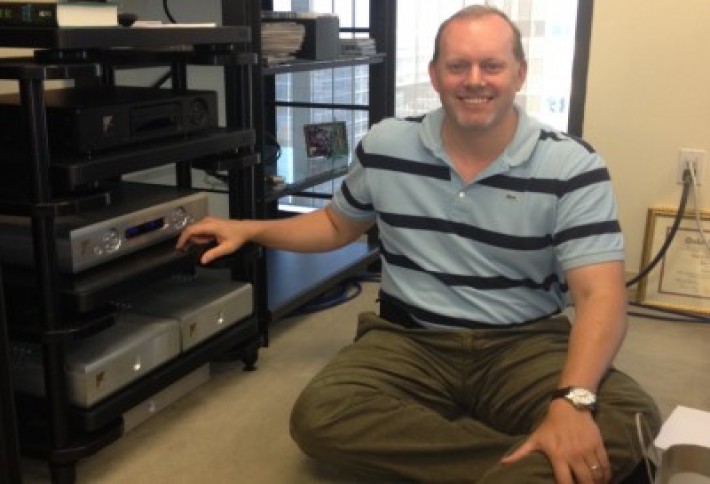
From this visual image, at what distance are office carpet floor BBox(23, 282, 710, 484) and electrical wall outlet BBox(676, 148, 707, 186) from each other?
16.2 inches

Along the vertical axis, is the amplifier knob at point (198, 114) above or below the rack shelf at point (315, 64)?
below

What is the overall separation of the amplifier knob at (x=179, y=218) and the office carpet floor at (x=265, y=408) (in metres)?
0.39

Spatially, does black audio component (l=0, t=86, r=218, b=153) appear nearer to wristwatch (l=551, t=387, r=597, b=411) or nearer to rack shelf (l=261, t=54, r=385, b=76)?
rack shelf (l=261, t=54, r=385, b=76)

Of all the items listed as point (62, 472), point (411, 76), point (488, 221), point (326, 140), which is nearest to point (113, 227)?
point (62, 472)

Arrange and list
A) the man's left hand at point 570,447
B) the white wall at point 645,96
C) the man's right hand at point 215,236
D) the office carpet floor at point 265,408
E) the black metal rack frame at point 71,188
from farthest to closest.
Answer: the white wall at point 645,96
the man's right hand at point 215,236
the office carpet floor at point 265,408
the black metal rack frame at point 71,188
the man's left hand at point 570,447

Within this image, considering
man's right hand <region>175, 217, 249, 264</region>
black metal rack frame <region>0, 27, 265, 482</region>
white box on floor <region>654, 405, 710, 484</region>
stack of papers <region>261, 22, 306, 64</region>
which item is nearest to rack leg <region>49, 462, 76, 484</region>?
black metal rack frame <region>0, 27, 265, 482</region>

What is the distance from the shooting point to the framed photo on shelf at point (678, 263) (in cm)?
229

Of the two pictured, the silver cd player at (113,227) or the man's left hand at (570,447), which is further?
the silver cd player at (113,227)

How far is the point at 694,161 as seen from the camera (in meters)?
2.27

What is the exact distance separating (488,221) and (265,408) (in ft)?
2.07

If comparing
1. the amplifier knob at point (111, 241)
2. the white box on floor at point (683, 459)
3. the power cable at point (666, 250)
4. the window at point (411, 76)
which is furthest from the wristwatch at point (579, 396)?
the window at point (411, 76)

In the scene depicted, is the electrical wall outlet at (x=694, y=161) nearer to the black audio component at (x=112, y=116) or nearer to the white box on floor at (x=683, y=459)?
the white box on floor at (x=683, y=459)

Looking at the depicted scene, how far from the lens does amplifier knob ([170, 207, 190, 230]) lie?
1615 millimetres

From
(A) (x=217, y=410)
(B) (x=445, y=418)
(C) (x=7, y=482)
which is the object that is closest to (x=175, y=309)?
(A) (x=217, y=410)
